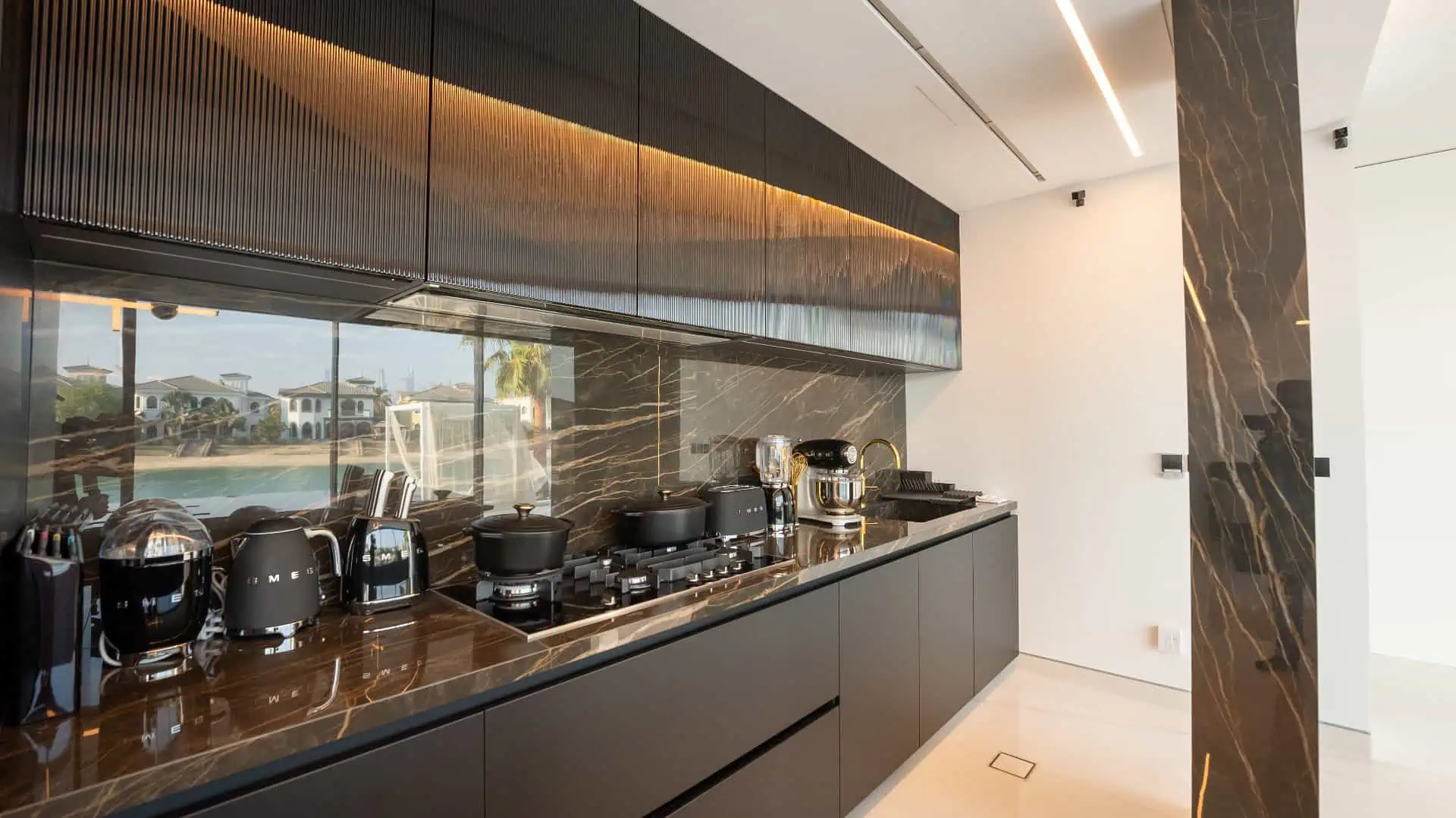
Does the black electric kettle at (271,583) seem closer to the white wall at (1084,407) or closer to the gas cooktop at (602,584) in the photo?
the gas cooktop at (602,584)

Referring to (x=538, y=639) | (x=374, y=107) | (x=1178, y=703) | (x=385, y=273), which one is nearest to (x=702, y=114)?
(x=374, y=107)

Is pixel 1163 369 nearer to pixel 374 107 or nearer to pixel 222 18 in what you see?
pixel 374 107

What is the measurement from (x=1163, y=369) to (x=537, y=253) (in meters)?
3.09

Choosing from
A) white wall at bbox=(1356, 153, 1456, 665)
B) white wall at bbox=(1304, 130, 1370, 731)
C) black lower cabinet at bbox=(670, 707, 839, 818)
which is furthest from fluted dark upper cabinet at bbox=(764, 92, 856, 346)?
white wall at bbox=(1356, 153, 1456, 665)

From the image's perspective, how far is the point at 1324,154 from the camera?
2.70m

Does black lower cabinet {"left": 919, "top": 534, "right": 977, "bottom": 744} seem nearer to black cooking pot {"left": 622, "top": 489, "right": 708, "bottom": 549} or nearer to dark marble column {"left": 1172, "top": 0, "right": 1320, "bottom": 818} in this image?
dark marble column {"left": 1172, "top": 0, "right": 1320, "bottom": 818}

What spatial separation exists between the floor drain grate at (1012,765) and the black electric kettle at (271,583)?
2418 mm

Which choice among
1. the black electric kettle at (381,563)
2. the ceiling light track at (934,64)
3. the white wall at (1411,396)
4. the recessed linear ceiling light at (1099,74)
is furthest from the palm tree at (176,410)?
the white wall at (1411,396)

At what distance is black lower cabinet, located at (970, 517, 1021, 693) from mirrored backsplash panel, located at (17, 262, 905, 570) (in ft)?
4.88

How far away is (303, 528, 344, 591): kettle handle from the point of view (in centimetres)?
135

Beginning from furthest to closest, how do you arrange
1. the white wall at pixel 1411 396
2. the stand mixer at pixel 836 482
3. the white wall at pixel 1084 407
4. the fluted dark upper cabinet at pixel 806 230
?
the white wall at pixel 1411 396 < the white wall at pixel 1084 407 < the stand mixer at pixel 836 482 < the fluted dark upper cabinet at pixel 806 230

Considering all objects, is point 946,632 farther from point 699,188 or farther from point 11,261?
point 11,261

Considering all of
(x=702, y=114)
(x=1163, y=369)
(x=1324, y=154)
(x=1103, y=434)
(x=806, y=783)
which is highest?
(x=1324, y=154)

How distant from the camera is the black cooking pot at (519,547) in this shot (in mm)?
1425
